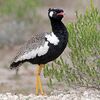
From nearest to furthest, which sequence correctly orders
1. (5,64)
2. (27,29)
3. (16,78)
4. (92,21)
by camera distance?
(92,21), (16,78), (5,64), (27,29)

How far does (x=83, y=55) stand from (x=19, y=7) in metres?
11.6

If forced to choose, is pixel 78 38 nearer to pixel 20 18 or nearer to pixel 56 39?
pixel 56 39

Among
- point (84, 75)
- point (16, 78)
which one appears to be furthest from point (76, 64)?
point (16, 78)

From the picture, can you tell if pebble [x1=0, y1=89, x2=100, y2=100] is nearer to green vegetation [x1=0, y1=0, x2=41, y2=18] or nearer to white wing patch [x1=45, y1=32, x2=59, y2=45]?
white wing patch [x1=45, y1=32, x2=59, y2=45]

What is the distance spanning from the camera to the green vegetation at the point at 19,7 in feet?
69.1

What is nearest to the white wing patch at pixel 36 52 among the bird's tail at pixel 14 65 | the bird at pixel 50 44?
the bird at pixel 50 44

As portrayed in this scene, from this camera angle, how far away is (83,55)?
10.1 metres

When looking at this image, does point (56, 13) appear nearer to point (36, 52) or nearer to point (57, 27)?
point (57, 27)

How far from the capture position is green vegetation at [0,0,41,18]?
69.1 ft

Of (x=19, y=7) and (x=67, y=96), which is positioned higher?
(x=19, y=7)

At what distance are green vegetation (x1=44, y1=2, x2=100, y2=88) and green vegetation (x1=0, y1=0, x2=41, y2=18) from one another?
10.9 m

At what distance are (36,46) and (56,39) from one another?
1.29 ft

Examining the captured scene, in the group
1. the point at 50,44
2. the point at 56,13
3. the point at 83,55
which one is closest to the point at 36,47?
the point at 50,44

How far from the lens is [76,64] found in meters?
10.2
